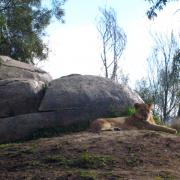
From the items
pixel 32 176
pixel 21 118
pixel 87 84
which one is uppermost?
pixel 87 84

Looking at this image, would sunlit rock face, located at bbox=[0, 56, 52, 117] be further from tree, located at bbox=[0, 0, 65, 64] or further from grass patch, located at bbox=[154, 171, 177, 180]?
grass patch, located at bbox=[154, 171, 177, 180]

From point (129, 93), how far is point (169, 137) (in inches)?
134

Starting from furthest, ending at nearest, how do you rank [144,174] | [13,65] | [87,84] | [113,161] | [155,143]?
[13,65] → [87,84] → [155,143] → [113,161] → [144,174]

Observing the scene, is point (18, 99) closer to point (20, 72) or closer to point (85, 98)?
point (85, 98)

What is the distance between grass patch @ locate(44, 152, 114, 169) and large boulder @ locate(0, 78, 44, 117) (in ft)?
14.2

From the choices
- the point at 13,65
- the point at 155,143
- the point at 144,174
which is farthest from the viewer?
the point at 13,65

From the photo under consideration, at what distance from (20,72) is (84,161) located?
258 inches

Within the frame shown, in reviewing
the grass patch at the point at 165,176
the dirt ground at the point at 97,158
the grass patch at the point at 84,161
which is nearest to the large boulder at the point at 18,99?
the dirt ground at the point at 97,158

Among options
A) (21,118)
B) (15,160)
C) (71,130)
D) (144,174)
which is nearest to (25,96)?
(21,118)

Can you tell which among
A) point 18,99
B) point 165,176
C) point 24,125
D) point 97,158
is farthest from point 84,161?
point 18,99

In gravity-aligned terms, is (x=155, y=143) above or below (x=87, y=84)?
below

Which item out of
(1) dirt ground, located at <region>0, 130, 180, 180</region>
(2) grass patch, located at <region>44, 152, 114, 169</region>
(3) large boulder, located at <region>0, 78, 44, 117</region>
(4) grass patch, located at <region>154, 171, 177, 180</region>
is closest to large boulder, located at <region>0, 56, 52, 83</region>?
(3) large boulder, located at <region>0, 78, 44, 117</region>

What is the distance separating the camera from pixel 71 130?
1352 centimetres

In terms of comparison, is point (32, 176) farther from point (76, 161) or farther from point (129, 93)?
point (129, 93)
